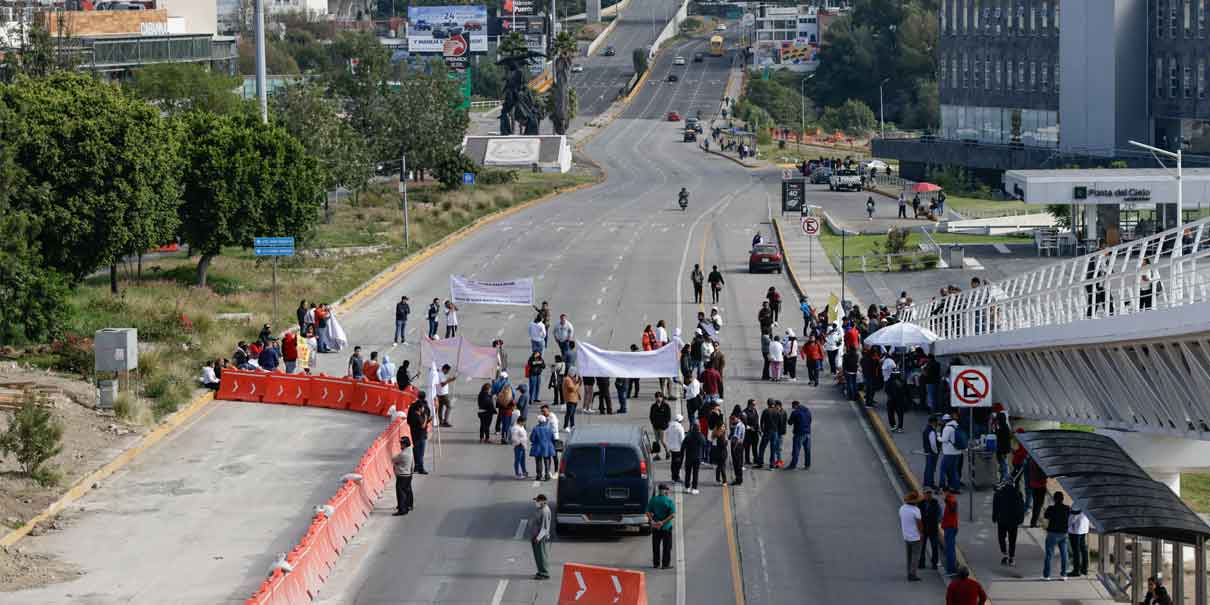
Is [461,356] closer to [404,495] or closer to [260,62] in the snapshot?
[404,495]

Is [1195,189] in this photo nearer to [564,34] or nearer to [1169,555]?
[1169,555]

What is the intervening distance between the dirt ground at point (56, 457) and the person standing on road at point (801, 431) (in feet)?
42.6

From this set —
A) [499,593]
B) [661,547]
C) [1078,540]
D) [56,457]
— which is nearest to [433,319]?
[56,457]

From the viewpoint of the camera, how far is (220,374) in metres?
40.4

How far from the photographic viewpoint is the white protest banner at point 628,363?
1430 inches

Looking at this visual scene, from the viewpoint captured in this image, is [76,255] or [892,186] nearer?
[76,255]

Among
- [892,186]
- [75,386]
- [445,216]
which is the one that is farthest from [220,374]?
[892,186]

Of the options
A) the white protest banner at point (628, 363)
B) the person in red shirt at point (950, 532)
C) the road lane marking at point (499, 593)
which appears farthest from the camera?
the white protest banner at point (628, 363)

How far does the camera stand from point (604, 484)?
2623 centimetres

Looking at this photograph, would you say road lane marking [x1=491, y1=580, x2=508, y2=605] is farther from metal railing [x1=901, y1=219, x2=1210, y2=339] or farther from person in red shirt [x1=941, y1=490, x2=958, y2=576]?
metal railing [x1=901, y1=219, x2=1210, y2=339]

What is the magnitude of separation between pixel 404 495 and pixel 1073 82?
78.0 m

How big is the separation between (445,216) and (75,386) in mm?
41733

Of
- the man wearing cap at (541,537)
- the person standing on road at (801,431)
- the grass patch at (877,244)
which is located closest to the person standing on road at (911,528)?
the man wearing cap at (541,537)

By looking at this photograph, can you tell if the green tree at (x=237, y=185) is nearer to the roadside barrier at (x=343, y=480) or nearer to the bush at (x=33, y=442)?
the roadside barrier at (x=343, y=480)
